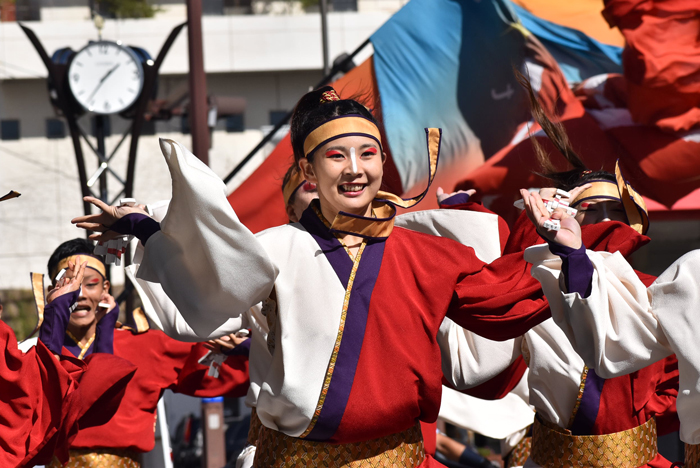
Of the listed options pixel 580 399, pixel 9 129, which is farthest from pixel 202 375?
pixel 9 129

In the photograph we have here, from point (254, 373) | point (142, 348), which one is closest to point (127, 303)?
point (142, 348)

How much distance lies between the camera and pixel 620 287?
219 centimetres

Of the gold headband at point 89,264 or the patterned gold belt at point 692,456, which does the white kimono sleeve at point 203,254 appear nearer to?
the patterned gold belt at point 692,456

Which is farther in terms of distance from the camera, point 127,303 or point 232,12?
point 232,12

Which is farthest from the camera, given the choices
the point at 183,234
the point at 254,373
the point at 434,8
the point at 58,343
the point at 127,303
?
the point at 434,8

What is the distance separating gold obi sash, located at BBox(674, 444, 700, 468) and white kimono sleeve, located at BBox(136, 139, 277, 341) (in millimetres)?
1266

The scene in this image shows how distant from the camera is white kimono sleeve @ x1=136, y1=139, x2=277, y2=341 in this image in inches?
77.9

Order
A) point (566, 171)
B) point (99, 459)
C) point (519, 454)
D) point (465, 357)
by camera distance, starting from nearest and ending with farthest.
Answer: point (465, 357) < point (566, 171) < point (99, 459) < point (519, 454)

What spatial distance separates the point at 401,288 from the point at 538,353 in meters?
0.91

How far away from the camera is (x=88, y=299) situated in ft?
12.3

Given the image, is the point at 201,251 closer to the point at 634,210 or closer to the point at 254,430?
the point at 634,210

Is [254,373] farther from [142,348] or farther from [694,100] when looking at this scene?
[694,100]

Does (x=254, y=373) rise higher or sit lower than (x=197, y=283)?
lower

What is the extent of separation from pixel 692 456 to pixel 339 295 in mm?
1118
